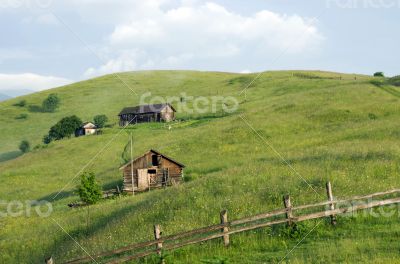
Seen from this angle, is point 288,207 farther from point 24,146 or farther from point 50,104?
point 50,104

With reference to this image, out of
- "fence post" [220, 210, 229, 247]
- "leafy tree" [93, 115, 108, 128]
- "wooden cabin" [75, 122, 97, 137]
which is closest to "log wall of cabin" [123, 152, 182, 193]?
"fence post" [220, 210, 229, 247]

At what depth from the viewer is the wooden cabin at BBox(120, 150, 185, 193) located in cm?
5012

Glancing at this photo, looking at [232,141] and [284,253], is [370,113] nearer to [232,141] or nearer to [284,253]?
[232,141]

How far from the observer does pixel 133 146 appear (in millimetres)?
70438

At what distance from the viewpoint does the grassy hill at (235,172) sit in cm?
1661

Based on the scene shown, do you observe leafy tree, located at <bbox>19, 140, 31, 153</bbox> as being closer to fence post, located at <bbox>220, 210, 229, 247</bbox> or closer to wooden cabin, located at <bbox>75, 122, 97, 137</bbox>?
wooden cabin, located at <bbox>75, 122, 97, 137</bbox>

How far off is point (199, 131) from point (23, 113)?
256 feet

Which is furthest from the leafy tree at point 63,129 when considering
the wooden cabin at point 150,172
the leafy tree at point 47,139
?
the wooden cabin at point 150,172

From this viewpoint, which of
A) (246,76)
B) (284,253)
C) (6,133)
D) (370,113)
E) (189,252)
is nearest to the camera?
(284,253)

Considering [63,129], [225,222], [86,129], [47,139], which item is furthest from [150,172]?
[47,139]

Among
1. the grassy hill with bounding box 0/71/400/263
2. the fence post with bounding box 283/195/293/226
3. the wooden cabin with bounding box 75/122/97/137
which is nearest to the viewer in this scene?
the fence post with bounding box 283/195/293/226

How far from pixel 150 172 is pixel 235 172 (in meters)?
19.4

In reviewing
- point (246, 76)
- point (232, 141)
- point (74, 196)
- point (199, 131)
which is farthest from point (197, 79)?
point (74, 196)

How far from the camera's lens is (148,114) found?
102 meters
